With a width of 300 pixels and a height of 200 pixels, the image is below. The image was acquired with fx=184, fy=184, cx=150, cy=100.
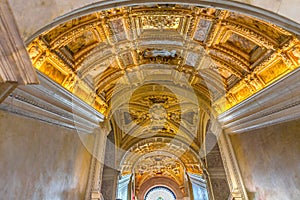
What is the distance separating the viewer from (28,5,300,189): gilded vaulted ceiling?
3.14 meters

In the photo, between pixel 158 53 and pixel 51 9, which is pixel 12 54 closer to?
pixel 51 9

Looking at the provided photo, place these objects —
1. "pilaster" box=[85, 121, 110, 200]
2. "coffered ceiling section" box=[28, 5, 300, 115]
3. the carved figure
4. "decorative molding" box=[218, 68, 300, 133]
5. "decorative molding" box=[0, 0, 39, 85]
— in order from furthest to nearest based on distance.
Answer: "pilaster" box=[85, 121, 110, 200] < the carved figure < "coffered ceiling section" box=[28, 5, 300, 115] < "decorative molding" box=[218, 68, 300, 133] < "decorative molding" box=[0, 0, 39, 85]

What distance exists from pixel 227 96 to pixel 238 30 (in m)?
2.16

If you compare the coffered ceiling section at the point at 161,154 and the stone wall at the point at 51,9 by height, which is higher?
the coffered ceiling section at the point at 161,154

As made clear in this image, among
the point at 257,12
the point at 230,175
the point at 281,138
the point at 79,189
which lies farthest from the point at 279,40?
the point at 79,189

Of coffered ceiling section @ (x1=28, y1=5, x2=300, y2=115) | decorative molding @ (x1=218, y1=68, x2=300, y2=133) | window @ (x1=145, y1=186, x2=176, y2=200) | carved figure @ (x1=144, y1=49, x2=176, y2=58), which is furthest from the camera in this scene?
window @ (x1=145, y1=186, x2=176, y2=200)

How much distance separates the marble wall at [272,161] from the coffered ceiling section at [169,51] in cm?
96

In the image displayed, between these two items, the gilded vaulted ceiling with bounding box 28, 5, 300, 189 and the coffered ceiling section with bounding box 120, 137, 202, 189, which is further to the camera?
the coffered ceiling section with bounding box 120, 137, 202, 189

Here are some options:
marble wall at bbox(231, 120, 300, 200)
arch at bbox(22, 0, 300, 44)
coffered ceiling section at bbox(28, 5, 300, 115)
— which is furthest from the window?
arch at bbox(22, 0, 300, 44)

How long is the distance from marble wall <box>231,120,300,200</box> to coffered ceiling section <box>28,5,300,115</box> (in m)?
0.96

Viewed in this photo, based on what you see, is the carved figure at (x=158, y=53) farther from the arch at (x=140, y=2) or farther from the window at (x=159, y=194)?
the window at (x=159, y=194)

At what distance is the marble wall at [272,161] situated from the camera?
9.76 feet

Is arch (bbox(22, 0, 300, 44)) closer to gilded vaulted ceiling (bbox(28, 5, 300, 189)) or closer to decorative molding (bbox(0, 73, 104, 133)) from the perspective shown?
decorative molding (bbox(0, 73, 104, 133))

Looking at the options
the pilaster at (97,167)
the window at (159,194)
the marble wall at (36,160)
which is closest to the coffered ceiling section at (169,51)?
the pilaster at (97,167)
